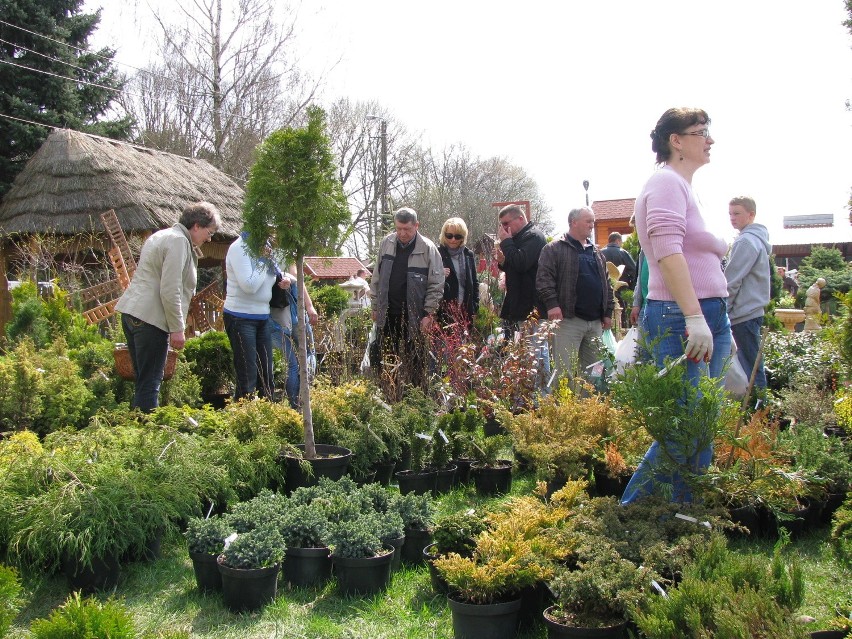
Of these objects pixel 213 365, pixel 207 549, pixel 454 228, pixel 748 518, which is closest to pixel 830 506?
pixel 748 518

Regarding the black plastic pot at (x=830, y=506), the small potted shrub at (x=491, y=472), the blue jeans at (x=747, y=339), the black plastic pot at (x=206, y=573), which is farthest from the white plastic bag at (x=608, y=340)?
the black plastic pot at (x=206, y=573)

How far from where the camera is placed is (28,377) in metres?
5.38

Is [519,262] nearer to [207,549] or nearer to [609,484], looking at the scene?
[609,484]

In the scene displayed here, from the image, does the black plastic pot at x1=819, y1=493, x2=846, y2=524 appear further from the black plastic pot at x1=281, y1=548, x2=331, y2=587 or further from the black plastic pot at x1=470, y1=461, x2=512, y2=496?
the black plastic pot at x1=281, y1=548, x2=331, y2=587

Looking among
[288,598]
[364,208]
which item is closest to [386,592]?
[288,598]

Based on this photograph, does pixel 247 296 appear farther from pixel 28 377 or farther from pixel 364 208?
pixel 364 208

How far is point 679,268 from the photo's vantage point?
9.52 feet

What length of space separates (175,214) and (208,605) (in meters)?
12.8

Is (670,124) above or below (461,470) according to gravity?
above

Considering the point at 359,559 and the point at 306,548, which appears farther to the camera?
the point at 306,548

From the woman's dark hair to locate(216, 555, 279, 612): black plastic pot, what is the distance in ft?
8.08

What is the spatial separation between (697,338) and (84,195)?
45.1 feet

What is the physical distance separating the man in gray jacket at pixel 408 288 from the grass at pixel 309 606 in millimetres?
3162

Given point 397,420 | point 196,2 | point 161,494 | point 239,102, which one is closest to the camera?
point 161,494
